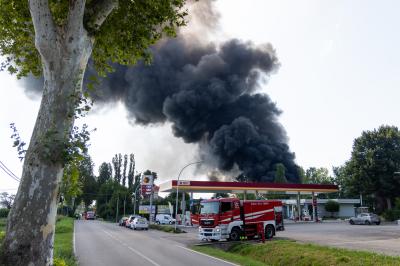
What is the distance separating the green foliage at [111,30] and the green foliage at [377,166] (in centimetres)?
5348

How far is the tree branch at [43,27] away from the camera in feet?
20.4

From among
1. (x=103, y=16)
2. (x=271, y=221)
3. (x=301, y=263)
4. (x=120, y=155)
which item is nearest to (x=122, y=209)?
(x=120, y=155)

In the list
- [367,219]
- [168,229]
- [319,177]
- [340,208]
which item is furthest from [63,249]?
[319,177]

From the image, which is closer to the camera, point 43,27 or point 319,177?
point 43,27

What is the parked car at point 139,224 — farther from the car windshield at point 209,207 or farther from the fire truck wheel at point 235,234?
the fire truck wheel at point 235,234

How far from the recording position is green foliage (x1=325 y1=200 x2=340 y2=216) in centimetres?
6694

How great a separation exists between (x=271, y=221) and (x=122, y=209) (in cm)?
5921

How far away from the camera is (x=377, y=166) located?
5653cm

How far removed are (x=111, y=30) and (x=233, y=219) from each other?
54.2 feet

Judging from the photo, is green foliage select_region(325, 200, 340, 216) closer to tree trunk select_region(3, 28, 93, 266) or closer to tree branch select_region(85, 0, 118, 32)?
tree branch select_region(85, 0, 118, 32)

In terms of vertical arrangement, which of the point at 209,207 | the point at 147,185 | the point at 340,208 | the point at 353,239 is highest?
the point at 147,185

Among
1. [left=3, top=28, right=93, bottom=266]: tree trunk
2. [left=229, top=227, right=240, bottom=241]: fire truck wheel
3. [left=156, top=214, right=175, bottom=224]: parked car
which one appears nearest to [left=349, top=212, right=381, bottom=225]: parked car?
[left=229, top=227, right=240, bottom=241]: fire truck wheel

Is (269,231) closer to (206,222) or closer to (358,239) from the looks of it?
(206,222)

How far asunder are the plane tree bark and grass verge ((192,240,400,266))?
10654mm
